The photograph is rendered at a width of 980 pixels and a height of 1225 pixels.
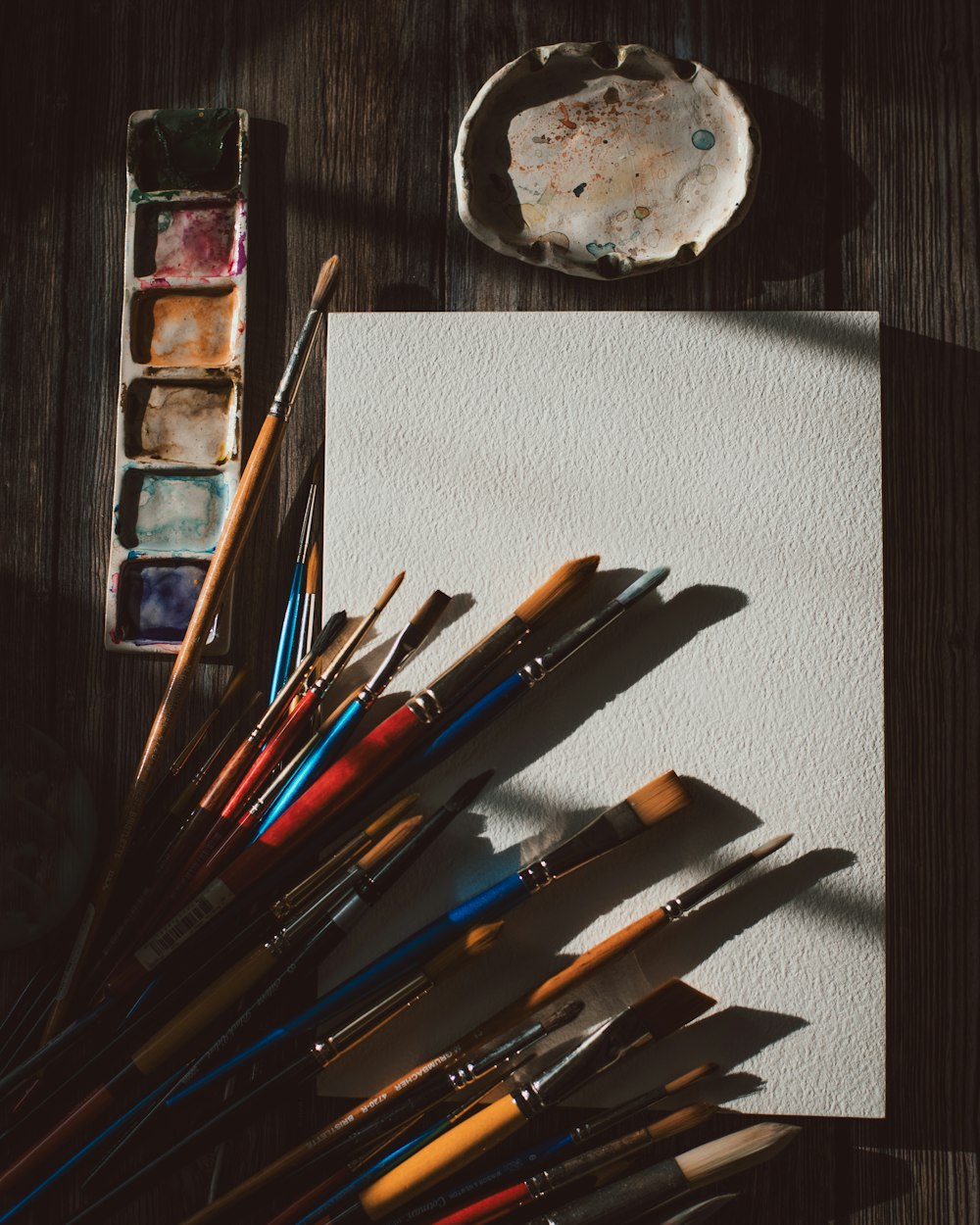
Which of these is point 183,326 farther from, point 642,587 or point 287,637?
point 642,587

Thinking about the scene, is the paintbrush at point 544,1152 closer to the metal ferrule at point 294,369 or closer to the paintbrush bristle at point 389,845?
the paintbrush bristle at point 389,845

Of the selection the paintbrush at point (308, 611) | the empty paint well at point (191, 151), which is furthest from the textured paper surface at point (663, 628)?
the empty paint well at point (191, 151)

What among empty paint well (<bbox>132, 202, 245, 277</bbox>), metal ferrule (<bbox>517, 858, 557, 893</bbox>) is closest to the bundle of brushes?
metal ferrule (<bbox>517, 858, 557, 893</bbox>)

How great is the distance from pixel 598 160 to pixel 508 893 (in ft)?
1.76

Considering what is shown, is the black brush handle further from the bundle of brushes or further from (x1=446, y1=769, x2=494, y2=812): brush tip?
(x1=446, y1=769, x2=494, y2=812): brush tip

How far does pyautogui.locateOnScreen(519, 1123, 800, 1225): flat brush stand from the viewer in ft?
2.21

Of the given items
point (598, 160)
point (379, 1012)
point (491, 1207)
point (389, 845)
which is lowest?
point (491, 1207)

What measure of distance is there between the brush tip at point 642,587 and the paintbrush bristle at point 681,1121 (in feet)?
1.07

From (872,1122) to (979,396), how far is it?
524mm

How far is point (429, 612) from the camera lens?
0.73 m

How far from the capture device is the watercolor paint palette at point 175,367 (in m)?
0.80

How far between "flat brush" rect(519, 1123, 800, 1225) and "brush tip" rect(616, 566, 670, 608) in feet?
1.14

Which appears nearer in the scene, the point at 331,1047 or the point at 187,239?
the point at 331,1047

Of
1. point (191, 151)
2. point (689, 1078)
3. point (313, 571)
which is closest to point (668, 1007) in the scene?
point (689, 1078)
